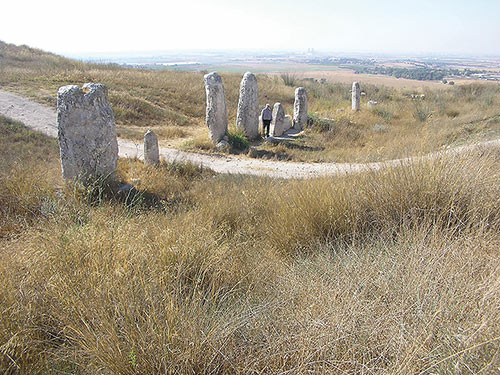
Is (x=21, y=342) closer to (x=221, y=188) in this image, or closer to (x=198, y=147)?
(x=221, y=188)

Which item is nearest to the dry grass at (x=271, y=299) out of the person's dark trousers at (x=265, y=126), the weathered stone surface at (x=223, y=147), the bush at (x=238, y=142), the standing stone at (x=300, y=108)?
the weathered stone surface at (x=223, y=147)

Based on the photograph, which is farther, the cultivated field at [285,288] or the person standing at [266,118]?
the person standing at [266,118]

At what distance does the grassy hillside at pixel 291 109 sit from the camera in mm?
12445

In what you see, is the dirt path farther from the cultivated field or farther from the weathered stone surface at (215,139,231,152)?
the cultivated field

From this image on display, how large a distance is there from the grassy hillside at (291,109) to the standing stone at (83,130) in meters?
5.60

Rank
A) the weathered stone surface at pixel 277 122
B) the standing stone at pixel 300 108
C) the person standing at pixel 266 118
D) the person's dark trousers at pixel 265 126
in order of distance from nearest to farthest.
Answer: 1. the person standing at pixel 266 118
2. the person's dark trousers at pixel 265 126
3. the weathered stone surface at pixel 277 122
4. the standing stone at pixel 300 108

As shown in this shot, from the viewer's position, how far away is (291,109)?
20.2 m

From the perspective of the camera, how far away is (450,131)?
11.8 metres

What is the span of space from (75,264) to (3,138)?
9822mm

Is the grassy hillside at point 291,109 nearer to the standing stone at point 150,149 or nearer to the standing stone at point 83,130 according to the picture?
the standing stone at point 150,149

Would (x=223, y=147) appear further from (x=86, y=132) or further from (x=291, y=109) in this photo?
(x=291, y=109)

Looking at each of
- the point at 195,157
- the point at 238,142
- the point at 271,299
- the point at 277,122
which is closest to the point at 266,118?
the point at 277,122

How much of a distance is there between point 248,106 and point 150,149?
18.8 feet

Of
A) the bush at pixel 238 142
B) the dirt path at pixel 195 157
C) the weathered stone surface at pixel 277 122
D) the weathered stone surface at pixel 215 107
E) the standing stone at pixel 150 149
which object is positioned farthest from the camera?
the weathered stone surface at pixel 277 122
